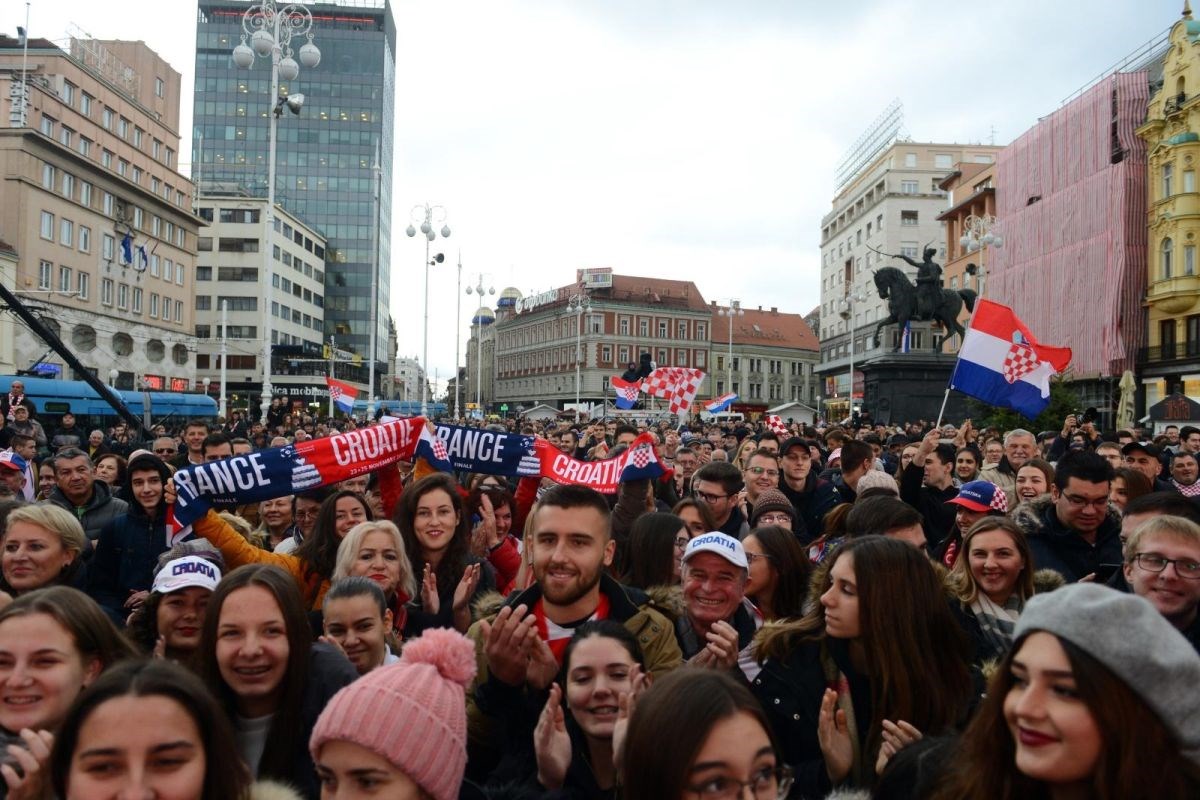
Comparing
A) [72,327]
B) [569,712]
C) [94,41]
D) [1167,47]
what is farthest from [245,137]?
[569,712]

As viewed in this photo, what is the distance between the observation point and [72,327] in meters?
50.5

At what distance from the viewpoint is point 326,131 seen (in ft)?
353

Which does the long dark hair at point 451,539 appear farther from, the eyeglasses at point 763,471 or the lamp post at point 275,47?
the lamp post at point 275,47

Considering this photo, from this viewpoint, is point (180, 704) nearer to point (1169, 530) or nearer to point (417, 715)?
point (417, 715)

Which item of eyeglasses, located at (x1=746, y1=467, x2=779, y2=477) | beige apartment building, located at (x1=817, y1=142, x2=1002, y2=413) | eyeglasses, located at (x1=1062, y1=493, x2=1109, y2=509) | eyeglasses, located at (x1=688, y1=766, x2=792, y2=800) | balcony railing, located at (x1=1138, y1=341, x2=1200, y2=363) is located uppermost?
beige apartment building, located at (x1=817, y1=142, x2=1002, y2=413)

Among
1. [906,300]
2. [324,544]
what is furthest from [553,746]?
[906,300]

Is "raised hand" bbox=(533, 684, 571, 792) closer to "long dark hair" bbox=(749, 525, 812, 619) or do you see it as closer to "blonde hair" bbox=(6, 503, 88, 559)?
"long dark hair" bbox=(749, 525, 812, 619)

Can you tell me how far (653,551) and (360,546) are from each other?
1.64 metres

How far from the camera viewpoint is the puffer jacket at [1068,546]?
5758mm

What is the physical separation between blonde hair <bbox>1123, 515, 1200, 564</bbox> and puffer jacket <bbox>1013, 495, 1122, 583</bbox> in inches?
65.3

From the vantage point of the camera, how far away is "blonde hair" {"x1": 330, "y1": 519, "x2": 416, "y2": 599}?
189 inches

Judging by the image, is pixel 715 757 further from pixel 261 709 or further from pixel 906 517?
pixel 906 517

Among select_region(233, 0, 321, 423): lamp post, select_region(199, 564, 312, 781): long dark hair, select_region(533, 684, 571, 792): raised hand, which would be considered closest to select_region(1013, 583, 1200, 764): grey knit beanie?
select_region(533, 684, 571, 792): raised hand

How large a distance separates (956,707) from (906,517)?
1775 mm
